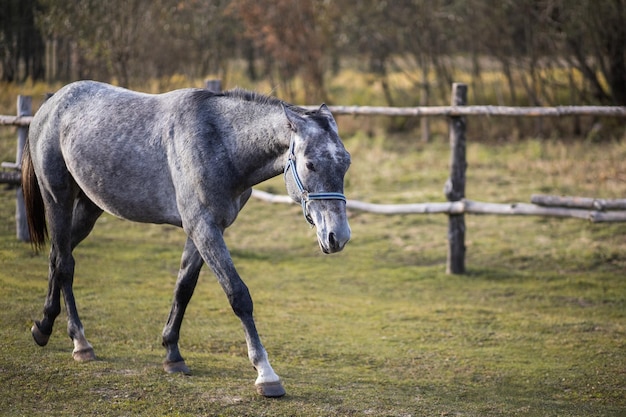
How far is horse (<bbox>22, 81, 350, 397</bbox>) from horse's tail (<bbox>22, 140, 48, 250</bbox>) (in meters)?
0.11

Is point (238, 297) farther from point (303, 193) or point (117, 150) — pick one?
point (117, 150)

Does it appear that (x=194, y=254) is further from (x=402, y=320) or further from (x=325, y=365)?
(x=402, y=320)

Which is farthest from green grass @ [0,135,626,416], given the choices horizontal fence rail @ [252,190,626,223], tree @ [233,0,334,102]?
tree @ [233,0,334,102]

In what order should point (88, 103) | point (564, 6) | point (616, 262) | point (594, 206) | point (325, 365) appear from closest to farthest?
point (88, 103), point (325, 365), point (594, 206), point (616, 262), point (564, 6)

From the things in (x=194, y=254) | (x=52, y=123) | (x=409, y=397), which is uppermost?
(x=52, y=123)

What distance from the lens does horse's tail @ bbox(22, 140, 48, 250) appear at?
4.95 metres

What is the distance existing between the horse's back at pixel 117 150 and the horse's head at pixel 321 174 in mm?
820

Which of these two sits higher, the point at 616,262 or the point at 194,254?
the point at 194,254

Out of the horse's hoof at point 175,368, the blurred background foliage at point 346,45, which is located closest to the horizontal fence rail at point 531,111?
the horse's hoof at point 175,368

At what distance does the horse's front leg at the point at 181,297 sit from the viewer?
4.38 meters

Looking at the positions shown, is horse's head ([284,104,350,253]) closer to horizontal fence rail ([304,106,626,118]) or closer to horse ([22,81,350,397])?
A: horse ([22,81,350,397])

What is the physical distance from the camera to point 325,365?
496cm

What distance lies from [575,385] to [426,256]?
3502 mm

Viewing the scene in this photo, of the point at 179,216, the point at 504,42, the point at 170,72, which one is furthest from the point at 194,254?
the point at 504,42
